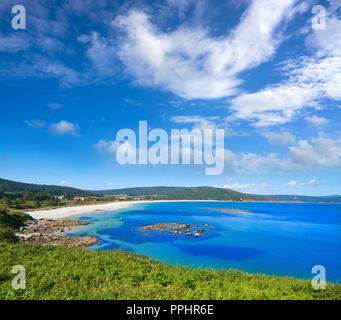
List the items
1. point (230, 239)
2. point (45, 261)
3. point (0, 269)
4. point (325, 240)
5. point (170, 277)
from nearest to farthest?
point (0, 269)
point (170, 277)
point (45, 261)
point (230, 239)
point (325, 240)

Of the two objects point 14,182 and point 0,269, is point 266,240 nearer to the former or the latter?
point 0,269
